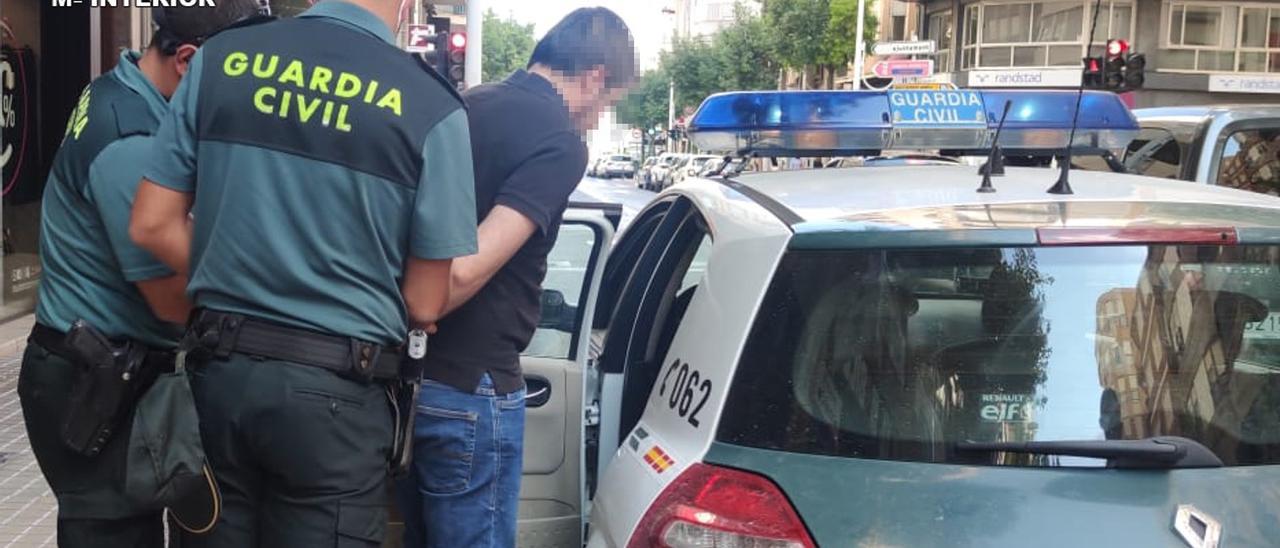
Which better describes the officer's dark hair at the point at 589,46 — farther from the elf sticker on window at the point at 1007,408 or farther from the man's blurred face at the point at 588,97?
the elf sticker on window at the point at 1007,408

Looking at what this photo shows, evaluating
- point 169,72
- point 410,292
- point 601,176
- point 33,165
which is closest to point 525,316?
point 410,292

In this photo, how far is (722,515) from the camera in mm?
2244

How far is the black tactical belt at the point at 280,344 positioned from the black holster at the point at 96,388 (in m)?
0.35

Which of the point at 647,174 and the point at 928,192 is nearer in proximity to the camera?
the point at 928,192

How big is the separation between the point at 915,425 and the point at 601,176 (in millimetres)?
78214

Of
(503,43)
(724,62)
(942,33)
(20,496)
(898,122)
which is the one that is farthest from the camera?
(503,43)

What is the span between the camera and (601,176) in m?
80.2

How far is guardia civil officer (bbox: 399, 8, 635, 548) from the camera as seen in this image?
275 centimetres

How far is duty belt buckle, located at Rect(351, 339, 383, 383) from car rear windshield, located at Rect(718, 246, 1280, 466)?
66cm

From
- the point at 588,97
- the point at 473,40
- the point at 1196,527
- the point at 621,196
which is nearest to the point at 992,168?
the point at 588,97

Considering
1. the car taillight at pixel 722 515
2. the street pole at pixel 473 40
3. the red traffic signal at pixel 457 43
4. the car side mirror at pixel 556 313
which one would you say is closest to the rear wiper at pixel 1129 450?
the car taillight at pixel 722 515

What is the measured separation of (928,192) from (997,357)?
0.53 meters

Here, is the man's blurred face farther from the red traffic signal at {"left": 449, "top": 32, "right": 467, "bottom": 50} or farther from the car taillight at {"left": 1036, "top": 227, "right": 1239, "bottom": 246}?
the red traffic signal at {"left": 449, "top": 32, "right": 467, "bottom": 50}

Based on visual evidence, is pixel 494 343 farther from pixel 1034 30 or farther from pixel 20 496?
pixel 1034 30
